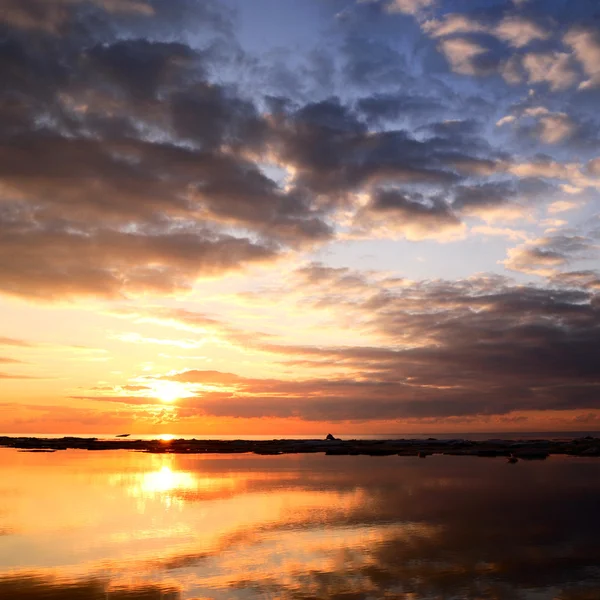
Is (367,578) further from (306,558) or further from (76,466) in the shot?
(76,466)

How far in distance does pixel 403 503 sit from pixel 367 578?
67.7 ft

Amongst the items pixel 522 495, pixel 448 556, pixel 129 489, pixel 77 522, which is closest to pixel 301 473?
pixel 129 489

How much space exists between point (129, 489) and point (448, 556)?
31394mm

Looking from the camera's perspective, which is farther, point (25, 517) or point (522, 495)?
point (522, 495)

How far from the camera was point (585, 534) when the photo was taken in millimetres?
32469

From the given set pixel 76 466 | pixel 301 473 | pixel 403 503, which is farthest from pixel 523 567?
pixel 76 466

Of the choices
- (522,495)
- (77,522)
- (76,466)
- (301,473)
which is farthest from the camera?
(76,466)

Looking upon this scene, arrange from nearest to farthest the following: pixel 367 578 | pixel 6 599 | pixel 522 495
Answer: pixel 6 599 → pixel 367 578 → pixel 522 495

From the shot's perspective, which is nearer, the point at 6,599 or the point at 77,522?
the point at 6,599

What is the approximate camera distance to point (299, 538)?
3081 centimetres

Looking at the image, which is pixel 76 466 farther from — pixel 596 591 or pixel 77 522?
pixel 596 591

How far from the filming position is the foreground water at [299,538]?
22406 mm

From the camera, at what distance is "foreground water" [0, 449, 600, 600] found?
2241 centimetres

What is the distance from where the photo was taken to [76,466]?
7475cm
